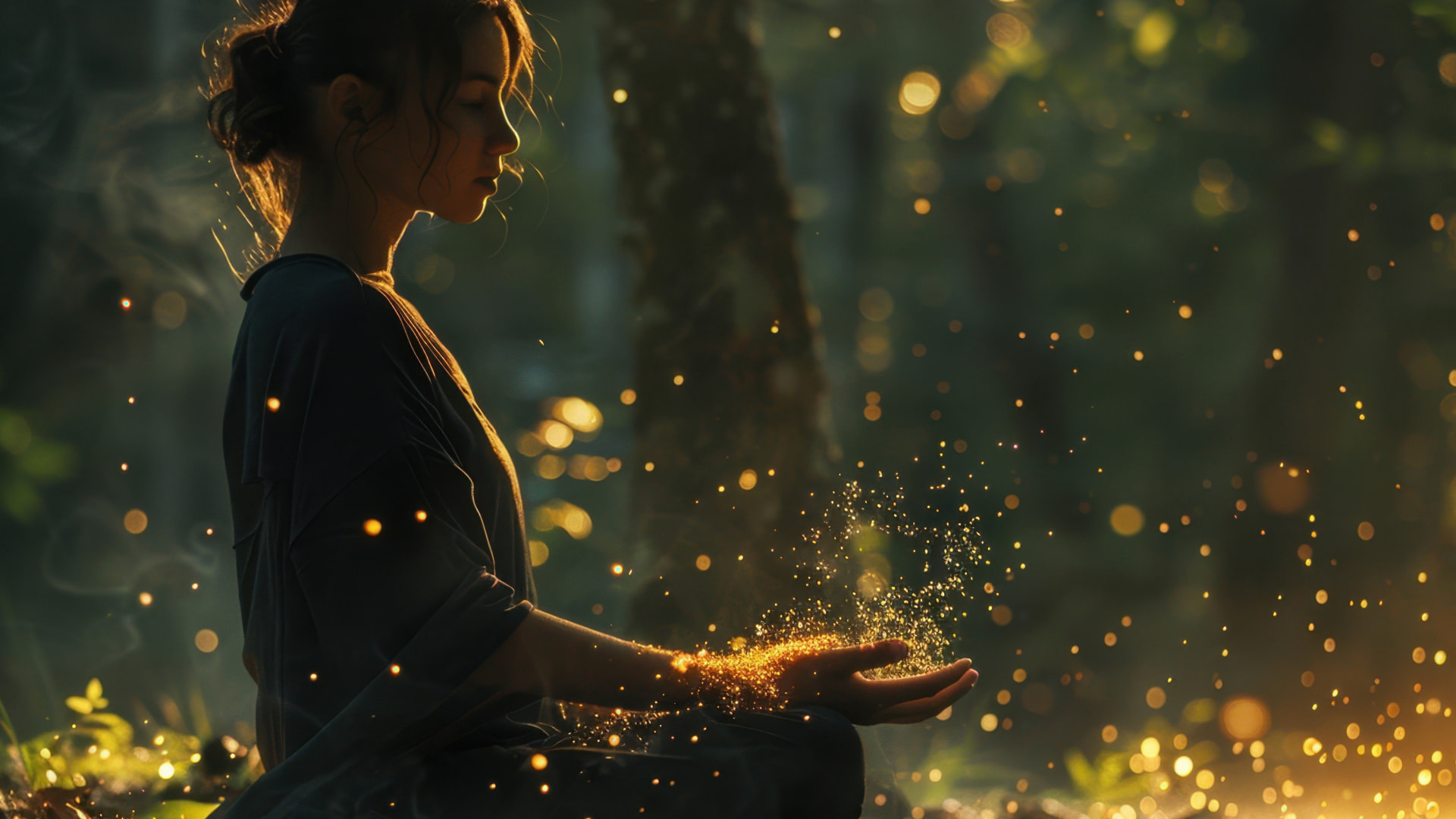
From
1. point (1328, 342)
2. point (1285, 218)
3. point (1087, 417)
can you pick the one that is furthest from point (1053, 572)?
point (1285, 218)

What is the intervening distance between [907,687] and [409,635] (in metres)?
0.30

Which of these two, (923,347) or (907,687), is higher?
(907,687)

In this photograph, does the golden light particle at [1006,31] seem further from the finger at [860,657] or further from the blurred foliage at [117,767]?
the blurred foliage at [117,767]

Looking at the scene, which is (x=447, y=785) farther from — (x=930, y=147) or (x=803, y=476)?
(x=930, y=147)

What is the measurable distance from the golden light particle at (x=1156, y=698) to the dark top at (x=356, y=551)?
1.26 metres

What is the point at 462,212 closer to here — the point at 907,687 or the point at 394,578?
the point at 394,578

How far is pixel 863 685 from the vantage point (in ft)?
2.08

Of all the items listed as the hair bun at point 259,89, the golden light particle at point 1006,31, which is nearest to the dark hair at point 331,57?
the hair bun at point 259,89

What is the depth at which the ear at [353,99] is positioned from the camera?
68 cm

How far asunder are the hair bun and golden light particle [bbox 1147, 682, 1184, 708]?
143 cm

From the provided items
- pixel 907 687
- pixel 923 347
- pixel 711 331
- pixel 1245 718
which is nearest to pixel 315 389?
pixel 907 687

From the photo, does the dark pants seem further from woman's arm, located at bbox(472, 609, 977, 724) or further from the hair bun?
the hair bun

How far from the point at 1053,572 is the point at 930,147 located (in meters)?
0.69

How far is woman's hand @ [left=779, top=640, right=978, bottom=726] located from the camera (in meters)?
0.62
